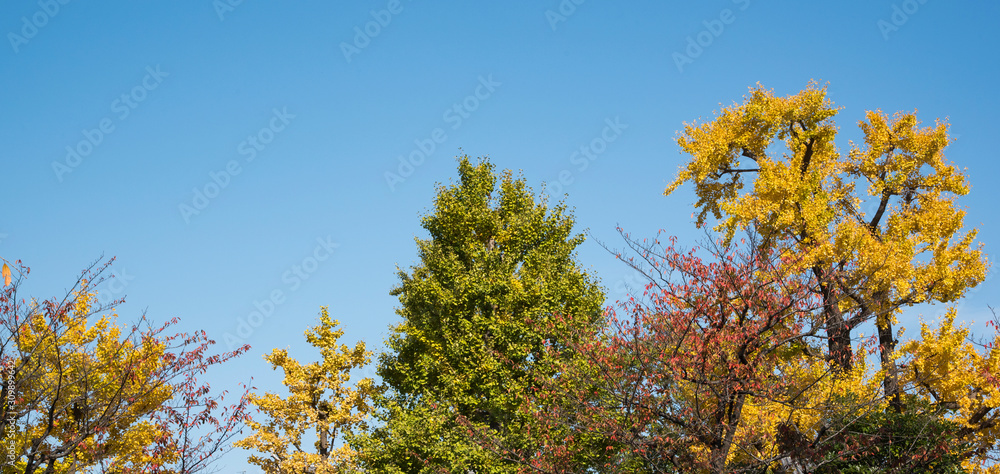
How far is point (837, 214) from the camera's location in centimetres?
1686

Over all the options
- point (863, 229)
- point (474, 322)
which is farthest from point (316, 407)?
point (863, 229)

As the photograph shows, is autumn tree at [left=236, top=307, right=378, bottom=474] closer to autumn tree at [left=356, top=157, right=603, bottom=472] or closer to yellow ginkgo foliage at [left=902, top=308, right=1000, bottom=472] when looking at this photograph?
autumn tree at [left=356, top=157, right=603, bottom=472]

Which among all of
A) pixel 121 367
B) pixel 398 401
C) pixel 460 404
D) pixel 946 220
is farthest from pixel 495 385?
pixel 946 220

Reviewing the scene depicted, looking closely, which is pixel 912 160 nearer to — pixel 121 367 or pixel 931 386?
pixel 931 386

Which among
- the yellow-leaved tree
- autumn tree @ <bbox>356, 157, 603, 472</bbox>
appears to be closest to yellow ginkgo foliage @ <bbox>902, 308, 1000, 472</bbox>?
the yellow-leaved tree

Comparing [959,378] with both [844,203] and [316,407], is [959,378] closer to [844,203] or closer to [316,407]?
[844,203]

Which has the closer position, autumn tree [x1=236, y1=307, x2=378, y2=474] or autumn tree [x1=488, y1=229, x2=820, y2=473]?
autumn tree [x1=488, y1=229, x2=820, y2=473]

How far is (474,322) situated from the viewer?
17562mm

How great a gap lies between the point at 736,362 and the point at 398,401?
407 inches

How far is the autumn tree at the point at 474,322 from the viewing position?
16188 mm

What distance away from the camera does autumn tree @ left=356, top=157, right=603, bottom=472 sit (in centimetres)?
1619

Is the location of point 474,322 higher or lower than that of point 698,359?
higher

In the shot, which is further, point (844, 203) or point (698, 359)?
point (844, 203)

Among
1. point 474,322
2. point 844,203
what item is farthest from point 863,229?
point 474,322
